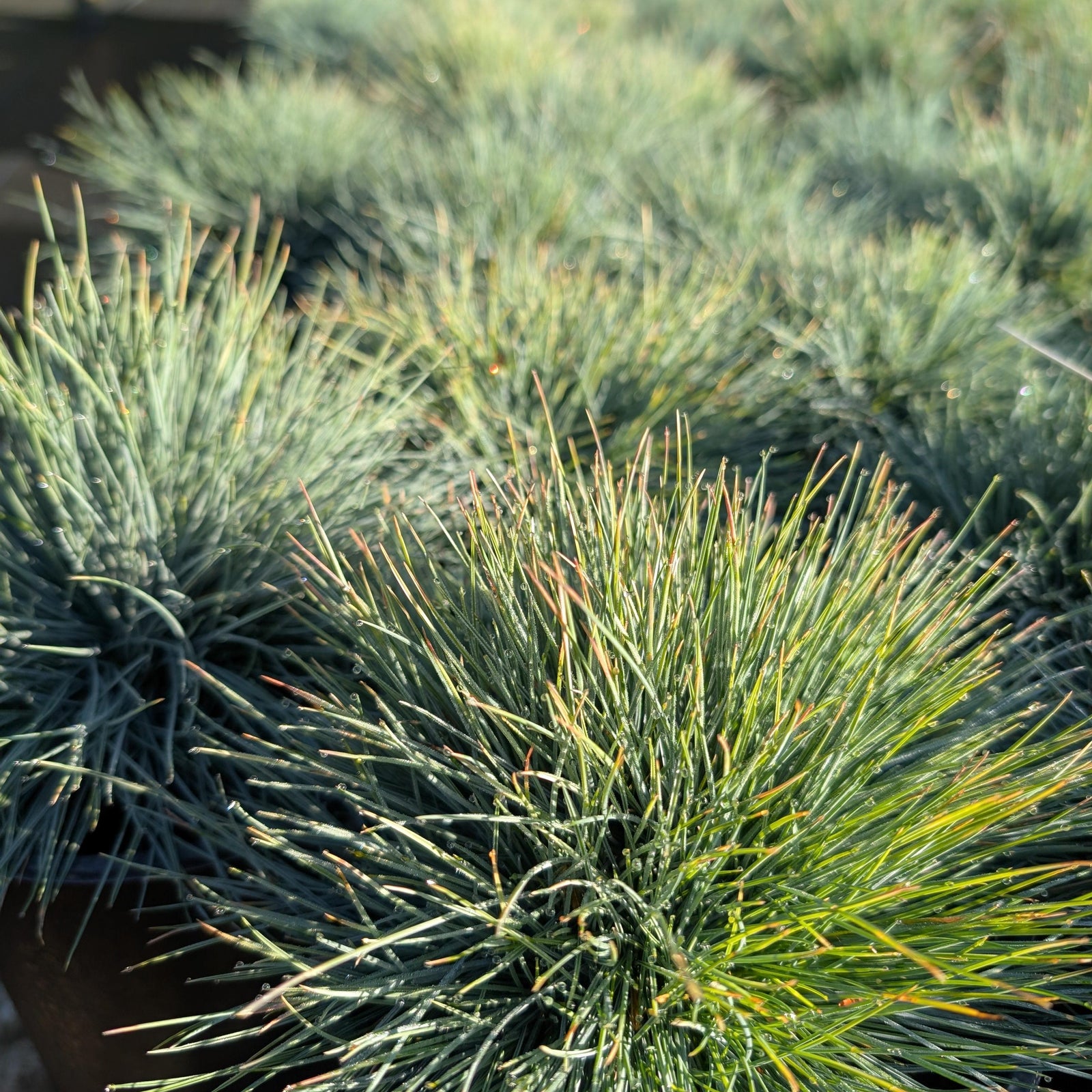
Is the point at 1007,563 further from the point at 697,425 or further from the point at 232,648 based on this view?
the point at 232,648

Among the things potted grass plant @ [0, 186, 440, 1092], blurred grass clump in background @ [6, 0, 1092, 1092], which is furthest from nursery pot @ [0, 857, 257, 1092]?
blurred grass clump in background @ [6, 0, 1092, 1092]

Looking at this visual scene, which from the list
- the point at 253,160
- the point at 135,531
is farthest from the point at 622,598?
the point at 253,160

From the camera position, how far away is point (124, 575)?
4.73ft

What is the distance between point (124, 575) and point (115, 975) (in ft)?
1.70

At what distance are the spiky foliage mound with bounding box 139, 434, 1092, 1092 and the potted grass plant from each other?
0.24m

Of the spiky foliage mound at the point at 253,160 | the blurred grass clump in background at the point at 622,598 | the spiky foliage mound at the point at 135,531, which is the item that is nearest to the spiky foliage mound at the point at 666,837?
the blurred grass clump in background at the point at 622,598

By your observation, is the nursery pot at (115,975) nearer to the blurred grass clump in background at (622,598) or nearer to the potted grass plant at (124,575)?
the potted grass plant at (124,575)

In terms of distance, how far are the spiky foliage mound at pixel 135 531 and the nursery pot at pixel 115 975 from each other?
50mm

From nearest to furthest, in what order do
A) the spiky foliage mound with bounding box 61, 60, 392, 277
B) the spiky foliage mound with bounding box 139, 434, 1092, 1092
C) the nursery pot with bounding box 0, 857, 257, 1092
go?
the spiky foliage mound with bounding box 139, 434, 1092, 1092 → the nursery pot with bounding box 0, 857, 257, 1092 → the spiky foliage mound with bounding box 61, 60, 392, 277

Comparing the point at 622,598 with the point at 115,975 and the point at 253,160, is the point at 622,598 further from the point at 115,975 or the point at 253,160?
the point at 253,160

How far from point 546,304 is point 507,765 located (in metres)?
1.05

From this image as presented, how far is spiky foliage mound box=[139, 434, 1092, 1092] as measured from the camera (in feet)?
3.13

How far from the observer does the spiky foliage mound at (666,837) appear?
955mm

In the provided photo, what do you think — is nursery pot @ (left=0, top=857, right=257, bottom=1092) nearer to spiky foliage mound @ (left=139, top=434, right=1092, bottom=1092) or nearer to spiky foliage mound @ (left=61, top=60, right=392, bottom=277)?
spiky foliage mound @ (left=139, top=434, right=1092, bottom=1092)
